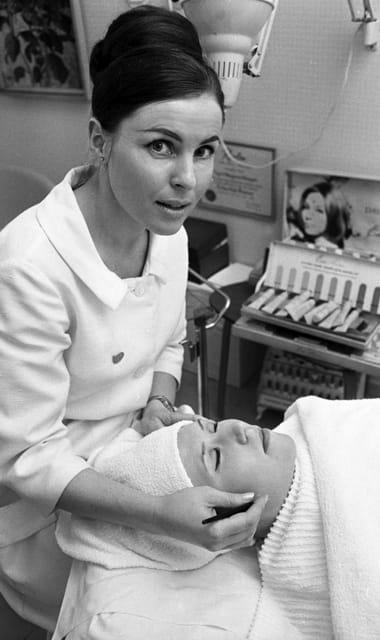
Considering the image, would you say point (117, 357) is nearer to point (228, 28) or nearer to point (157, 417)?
point (157, 417)

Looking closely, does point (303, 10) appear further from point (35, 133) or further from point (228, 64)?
point (35, 133)

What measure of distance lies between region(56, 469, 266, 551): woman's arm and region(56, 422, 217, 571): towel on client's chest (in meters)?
0.04

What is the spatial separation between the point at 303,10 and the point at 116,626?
5.41ft

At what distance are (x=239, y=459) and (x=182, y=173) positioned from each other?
18.5 inches

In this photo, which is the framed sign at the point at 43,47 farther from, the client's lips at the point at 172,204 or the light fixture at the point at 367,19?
the client's lips at the point at 172,204

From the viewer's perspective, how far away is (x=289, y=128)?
185 centimetres

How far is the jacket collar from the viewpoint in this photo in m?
0.89

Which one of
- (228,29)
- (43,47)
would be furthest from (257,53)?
(43,47)

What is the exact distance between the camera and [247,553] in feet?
3.13

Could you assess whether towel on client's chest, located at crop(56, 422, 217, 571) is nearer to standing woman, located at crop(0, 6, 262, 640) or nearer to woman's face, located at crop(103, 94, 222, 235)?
standing woman, located at crop(0, 6, 262, 640)

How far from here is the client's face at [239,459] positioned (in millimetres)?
920

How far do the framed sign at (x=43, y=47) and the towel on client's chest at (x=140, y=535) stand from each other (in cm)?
175

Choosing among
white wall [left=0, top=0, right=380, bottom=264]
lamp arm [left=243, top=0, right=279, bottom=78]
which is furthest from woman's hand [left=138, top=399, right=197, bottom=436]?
white wall [left=0, top=0, right=380, bottom=264]

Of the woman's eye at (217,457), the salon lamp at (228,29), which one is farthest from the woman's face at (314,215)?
the woman's eye at (217,457)
